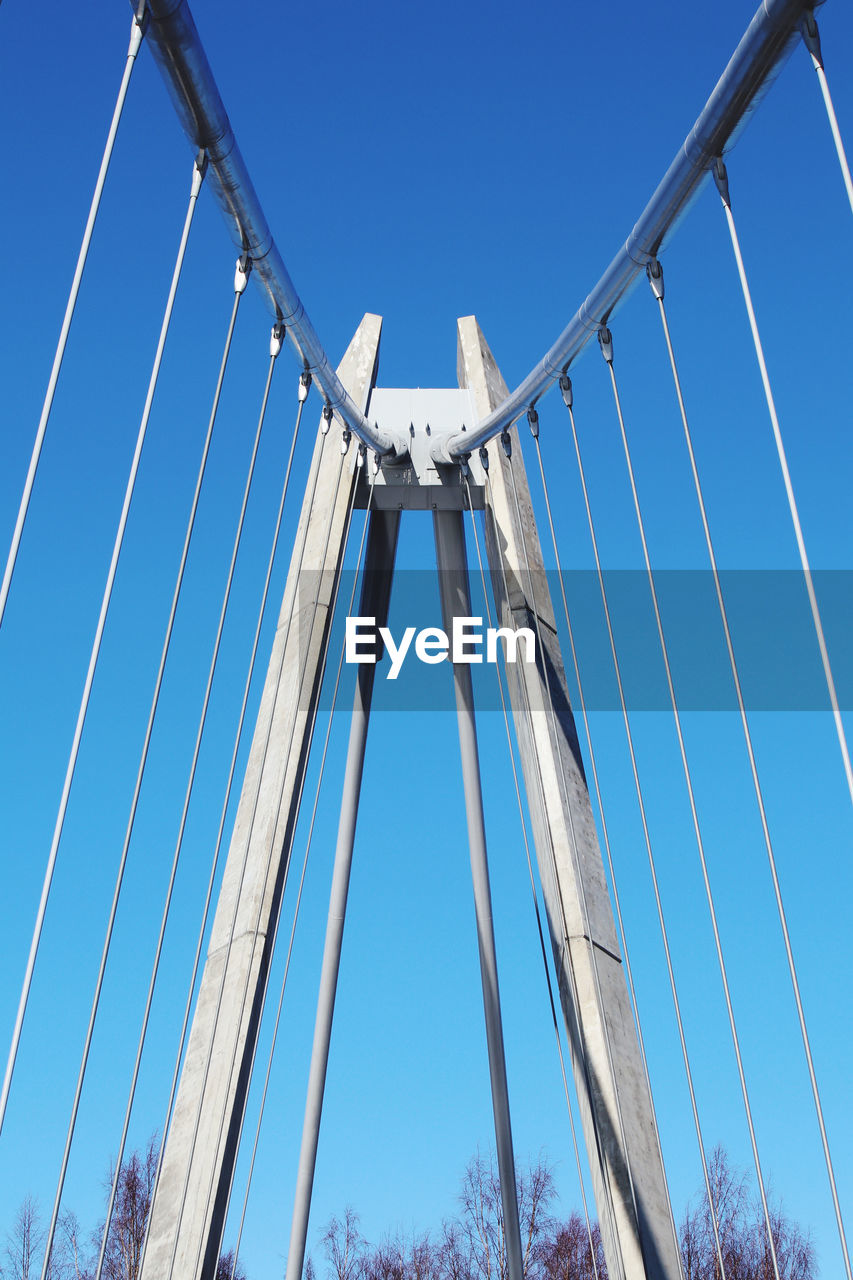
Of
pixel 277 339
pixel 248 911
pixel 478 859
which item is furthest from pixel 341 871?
pixel 277 339

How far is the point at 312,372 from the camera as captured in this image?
7957 mm

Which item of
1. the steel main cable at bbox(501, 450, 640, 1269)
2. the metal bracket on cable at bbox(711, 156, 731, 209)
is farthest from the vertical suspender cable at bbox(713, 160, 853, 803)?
the steel main cable at bbox(501, 450, 640, 1269)

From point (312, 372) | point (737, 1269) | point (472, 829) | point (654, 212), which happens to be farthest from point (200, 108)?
point (737, 1269)

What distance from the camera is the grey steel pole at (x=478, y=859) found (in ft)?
31.9

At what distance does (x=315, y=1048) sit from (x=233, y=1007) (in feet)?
8.09

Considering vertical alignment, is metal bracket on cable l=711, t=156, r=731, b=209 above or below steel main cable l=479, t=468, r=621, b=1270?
above

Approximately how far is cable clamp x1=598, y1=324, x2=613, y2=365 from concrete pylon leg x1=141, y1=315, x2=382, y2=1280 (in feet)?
8.06

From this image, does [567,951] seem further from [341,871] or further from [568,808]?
[341,871]

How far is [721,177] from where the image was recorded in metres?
5.15

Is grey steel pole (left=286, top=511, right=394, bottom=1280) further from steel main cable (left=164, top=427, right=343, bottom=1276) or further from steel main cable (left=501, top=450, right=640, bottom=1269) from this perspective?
steel main cable (left=501, top=450, right=640, bottom=1269)

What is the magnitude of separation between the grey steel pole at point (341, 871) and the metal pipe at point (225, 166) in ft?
4.41

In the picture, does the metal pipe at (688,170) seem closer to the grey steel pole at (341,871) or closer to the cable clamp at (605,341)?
the cable clamp at (605,341)

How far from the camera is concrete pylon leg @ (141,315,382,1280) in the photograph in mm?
6531

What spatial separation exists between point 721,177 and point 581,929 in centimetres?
423
